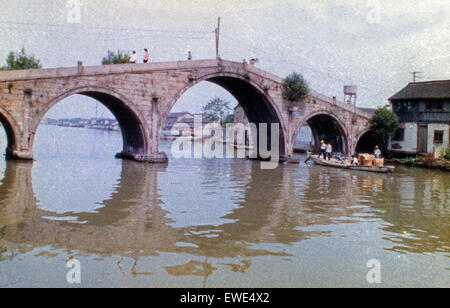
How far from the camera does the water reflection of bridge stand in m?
7.30

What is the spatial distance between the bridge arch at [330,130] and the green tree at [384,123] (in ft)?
8.41

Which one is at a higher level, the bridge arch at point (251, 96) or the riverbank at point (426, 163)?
the bridge arch at point (251, 96)

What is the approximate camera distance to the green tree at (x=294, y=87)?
2716 cm

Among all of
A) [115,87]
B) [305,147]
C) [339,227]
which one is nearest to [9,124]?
[115,87]

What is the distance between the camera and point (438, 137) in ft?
95.9

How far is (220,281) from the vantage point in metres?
5.95

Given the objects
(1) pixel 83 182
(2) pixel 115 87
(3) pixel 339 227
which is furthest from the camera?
(2) pixel 115 87

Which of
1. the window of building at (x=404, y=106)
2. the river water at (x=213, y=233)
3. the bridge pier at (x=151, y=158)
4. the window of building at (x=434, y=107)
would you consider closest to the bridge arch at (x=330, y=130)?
the window of building at (x=404, y=106)

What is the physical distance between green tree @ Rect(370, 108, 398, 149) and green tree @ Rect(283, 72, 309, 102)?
759cm

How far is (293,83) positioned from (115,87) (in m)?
12.3

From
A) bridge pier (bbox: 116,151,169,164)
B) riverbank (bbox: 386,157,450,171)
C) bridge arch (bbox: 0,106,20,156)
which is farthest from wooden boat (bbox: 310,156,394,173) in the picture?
bridge arch (bbox: 0,106,20,156)

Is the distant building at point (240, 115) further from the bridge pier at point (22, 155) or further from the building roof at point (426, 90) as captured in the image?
the bridge pier at point (22, 155)
